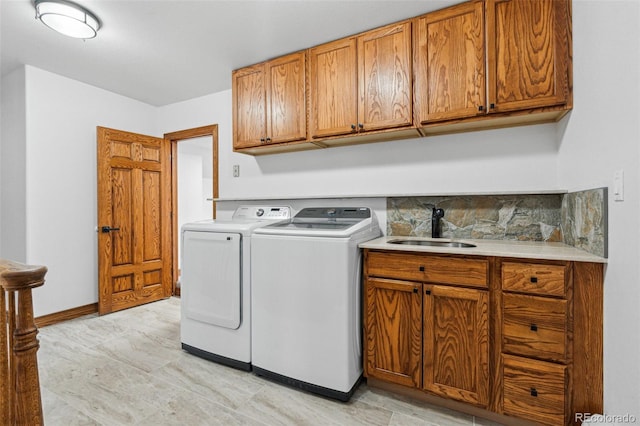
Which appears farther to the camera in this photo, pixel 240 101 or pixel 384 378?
pixel 240 101

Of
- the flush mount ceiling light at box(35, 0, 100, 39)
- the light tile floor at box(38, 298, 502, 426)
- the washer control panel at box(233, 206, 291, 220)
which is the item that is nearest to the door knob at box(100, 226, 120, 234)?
the light tile floor at box(38, 298, 502, 426)

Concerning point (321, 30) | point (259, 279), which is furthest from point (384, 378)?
point (321, 30)

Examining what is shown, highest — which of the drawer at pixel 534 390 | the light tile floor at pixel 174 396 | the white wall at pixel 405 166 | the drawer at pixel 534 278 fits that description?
the white wall at pixel 405 166

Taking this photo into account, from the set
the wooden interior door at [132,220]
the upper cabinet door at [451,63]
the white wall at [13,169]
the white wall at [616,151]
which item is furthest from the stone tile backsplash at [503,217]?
the white wall at [13,169]

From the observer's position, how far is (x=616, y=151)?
125 centimetres

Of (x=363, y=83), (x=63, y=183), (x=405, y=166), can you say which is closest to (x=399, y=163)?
(x=405, y=166)

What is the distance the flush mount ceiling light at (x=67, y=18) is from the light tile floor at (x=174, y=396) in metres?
2.38

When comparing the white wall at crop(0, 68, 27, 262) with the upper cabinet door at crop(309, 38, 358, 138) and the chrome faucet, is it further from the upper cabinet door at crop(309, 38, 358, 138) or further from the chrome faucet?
the chrome faucet

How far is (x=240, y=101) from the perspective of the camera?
2766 millimetres

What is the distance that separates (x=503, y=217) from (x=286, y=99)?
6.12 feet

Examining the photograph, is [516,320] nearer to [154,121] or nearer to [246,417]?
[246,417]

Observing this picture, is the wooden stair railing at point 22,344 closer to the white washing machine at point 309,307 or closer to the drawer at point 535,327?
the white washing machine at point 309,307

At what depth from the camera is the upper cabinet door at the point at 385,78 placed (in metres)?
2.06

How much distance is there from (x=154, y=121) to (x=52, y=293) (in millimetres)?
2251
